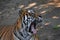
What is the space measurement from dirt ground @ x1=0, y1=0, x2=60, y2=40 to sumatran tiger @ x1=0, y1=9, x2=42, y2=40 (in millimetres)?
1380

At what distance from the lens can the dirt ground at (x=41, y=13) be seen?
5.04m

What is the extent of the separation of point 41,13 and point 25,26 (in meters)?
2.58

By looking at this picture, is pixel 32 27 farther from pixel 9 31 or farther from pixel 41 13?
pixel 41 13

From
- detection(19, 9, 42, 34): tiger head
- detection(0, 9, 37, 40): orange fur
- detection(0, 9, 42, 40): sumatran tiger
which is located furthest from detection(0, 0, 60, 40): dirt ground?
detection(19, 9, 42, 34): tiger head

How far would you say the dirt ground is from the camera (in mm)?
5044

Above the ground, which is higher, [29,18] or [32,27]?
[29,18]

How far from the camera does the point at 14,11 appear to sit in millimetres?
6516

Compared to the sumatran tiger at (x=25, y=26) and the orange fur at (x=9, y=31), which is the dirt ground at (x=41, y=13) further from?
the sumatran tiger at (x=25, y=26)

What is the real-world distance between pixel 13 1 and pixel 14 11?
27.0 inches

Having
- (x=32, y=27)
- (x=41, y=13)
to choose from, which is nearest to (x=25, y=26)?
(x=32, y=27)

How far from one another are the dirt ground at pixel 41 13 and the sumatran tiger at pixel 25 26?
1.38 metres

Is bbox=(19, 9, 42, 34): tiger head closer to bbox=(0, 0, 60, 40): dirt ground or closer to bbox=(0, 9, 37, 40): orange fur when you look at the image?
bbox=(0, 9, 37, 40): orange fur

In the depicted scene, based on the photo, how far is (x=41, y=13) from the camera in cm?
595

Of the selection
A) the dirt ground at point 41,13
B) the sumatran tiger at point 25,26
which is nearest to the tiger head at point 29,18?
the sumatran tiger at point 25,26
